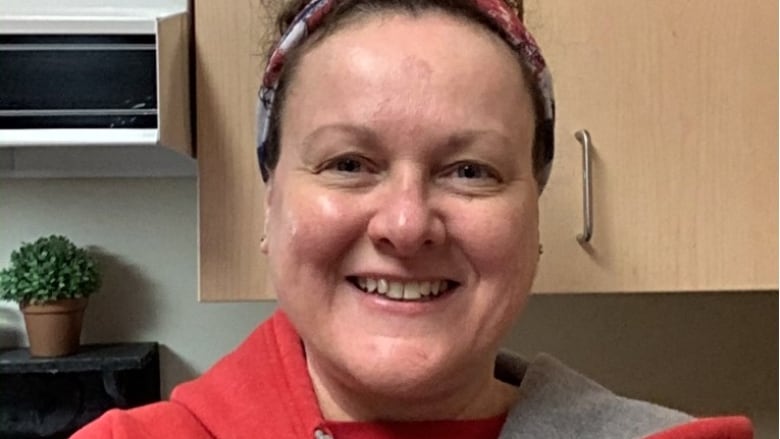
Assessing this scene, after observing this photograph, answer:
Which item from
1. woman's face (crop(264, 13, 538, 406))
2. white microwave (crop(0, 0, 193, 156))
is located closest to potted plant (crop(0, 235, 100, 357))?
white microwave (crop(0, 0, 193, 156))

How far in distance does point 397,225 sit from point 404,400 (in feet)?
0.58

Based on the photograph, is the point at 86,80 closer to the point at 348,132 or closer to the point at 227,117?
the point at 227,117

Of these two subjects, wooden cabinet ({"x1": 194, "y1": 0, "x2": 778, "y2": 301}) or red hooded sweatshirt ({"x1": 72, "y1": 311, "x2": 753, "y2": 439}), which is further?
wooden cabinet ({"x1": 194, "y1": 0, "x2": 778, "y2": 301})

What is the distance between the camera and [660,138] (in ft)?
3.85

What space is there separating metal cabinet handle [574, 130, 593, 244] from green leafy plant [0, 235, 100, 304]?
2.24ft

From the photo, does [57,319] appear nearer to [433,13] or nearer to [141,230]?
[141,230]

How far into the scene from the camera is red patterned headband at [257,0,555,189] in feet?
2.90

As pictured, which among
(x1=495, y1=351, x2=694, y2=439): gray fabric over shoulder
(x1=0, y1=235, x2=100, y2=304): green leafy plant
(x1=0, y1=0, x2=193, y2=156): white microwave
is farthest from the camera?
(x1=0, y1=235, x2=100, y2=304): green leafy plant

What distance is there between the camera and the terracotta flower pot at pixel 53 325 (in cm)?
138

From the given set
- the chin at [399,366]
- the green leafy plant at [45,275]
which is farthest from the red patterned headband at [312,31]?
the green leafy plant at [45,275]

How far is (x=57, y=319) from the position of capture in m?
1.38

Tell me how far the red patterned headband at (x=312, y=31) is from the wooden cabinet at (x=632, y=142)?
21 cm

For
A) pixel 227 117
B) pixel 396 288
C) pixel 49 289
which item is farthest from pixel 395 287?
pixel 49 289

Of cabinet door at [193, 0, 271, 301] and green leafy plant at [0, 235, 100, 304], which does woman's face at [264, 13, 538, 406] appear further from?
green leafy plant at [0, 235, 100, 304]
